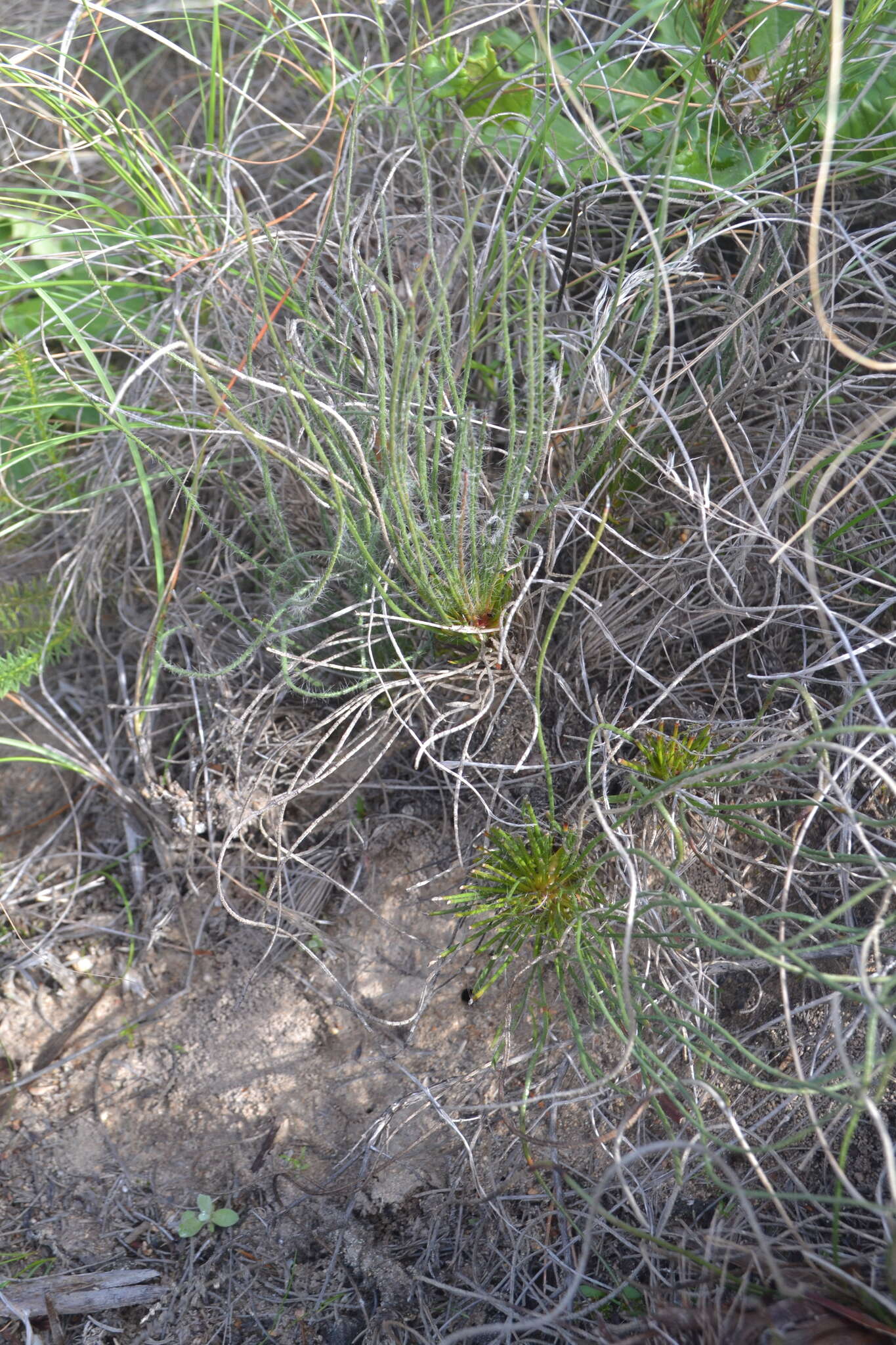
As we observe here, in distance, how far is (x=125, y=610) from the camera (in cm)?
147

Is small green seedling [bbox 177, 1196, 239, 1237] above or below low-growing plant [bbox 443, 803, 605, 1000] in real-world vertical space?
below

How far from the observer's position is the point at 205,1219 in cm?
116

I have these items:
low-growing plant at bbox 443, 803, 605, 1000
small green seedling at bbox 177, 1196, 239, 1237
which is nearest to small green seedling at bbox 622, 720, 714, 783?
low-growing plant at bbox 443, 803, 605, 1000

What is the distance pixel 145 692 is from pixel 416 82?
1.09 metres

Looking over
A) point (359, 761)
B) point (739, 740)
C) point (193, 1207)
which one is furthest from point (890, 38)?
point (193, 1207)

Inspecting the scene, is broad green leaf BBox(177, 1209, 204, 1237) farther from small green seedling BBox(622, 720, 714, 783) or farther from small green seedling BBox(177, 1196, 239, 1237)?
small green seedling BBox(622, 720, 714, 783)

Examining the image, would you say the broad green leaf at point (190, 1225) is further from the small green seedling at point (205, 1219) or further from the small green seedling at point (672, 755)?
the small green seedling at point (672, 755)

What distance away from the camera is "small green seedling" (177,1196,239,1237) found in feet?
3.79

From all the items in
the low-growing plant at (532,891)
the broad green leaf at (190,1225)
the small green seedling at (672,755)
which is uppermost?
the small green seedling at (672,755)

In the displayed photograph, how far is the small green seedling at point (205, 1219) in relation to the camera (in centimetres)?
116

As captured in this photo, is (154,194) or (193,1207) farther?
(154,194)

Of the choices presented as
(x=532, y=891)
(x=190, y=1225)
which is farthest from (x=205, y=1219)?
(x=532, y=891)

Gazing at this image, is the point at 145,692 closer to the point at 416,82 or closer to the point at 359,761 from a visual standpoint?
the point at 359,761

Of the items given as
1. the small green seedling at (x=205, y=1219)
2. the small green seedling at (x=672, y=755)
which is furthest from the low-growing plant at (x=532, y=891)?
the small green seedling at (x=205, y=1219)
